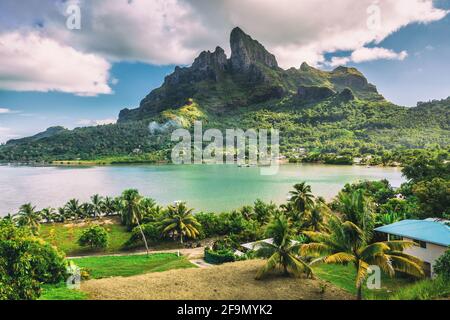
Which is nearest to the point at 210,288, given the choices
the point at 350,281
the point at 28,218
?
the point at 350,281

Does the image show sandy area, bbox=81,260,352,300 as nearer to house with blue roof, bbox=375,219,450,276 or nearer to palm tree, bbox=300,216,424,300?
palm tree, bbox=300,216,424,300

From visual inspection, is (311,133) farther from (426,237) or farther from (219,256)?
(426,237)

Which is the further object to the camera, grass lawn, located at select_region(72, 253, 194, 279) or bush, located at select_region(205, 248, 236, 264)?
bush, located at select_region(205, 248, 236, 264)

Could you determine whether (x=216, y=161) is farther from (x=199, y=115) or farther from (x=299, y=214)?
(x=299, y=214)

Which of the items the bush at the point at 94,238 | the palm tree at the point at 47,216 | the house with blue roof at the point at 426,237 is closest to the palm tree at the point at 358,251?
the house with blue roof at the point at 426,237

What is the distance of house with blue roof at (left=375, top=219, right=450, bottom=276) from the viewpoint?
15.2 meters

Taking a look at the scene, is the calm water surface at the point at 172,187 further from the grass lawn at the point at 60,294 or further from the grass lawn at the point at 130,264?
the grass lawn at the point at 60,294

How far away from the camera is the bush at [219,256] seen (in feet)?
78.1

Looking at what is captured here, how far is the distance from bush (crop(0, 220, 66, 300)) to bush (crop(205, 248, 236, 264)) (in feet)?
36.4

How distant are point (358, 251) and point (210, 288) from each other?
602 centimetres

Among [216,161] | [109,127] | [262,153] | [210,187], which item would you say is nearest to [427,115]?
[262,153]

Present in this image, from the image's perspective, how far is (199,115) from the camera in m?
193

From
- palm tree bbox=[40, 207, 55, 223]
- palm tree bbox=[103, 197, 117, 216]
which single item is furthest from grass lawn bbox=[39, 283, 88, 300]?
palm tree bbox=[103, 197, 117, 216]
